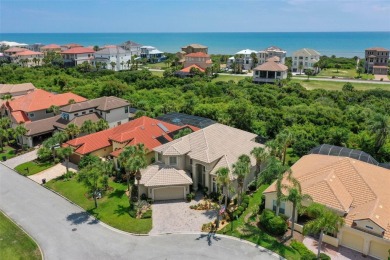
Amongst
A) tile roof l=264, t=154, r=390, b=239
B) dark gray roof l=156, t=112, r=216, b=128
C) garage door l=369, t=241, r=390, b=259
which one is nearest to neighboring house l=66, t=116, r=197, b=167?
dark gray roof l=156, t=112, r=216, b=128

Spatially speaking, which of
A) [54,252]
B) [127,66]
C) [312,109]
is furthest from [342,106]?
[127,66]

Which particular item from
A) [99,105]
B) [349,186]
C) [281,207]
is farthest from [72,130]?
[349,186]

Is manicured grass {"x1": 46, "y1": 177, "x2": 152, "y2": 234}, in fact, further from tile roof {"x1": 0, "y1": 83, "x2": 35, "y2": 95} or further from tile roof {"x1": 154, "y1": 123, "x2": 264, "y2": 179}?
tile roof {"x1": 0, "y1": 83, "x2": 35, "y2": 95}

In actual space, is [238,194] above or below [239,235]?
above

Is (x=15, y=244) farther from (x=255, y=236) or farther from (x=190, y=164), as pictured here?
(x=255, y=236)

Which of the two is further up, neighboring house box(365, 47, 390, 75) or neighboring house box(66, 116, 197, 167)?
neighboring house box(365, 47, 390, 75)

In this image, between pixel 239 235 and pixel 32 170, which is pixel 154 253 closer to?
pixel 239 235
